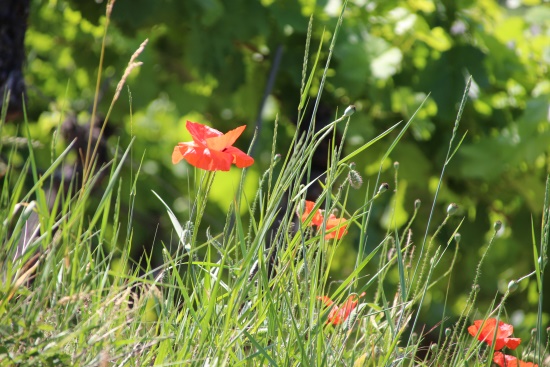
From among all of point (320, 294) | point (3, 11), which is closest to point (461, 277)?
point (3, 11)

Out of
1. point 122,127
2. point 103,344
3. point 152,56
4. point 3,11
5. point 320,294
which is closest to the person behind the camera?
point 103,344

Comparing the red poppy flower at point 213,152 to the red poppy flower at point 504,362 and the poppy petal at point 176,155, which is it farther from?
the red poppy flower at point 504,362

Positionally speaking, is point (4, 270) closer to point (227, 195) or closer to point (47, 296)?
point (47, 296)

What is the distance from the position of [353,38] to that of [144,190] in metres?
1.03

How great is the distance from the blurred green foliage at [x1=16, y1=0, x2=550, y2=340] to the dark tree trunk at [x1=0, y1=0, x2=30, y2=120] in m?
0.40

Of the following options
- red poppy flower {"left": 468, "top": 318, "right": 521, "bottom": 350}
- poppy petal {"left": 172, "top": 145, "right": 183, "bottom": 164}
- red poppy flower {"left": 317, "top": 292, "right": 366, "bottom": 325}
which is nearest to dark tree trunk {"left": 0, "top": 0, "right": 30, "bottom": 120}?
poppy petal {"left": 172, "top": 145, "right": 183, "bottom": 164}

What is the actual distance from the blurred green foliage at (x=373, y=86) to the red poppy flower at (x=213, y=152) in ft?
5.00

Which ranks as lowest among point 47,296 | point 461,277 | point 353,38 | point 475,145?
point 461,277

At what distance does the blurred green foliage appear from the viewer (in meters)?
2.63

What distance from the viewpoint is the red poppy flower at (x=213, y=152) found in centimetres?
97

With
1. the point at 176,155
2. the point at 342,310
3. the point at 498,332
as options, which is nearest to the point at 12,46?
the point at 176,155

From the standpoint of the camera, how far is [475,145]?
2.78 metres

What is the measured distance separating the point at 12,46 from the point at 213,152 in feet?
3.89

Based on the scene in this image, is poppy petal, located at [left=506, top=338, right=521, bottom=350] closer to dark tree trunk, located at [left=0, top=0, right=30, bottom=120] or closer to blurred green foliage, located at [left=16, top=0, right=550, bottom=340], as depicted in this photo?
dark tree trunk, located at [left=0, top=0, right=30, bottom=120]
